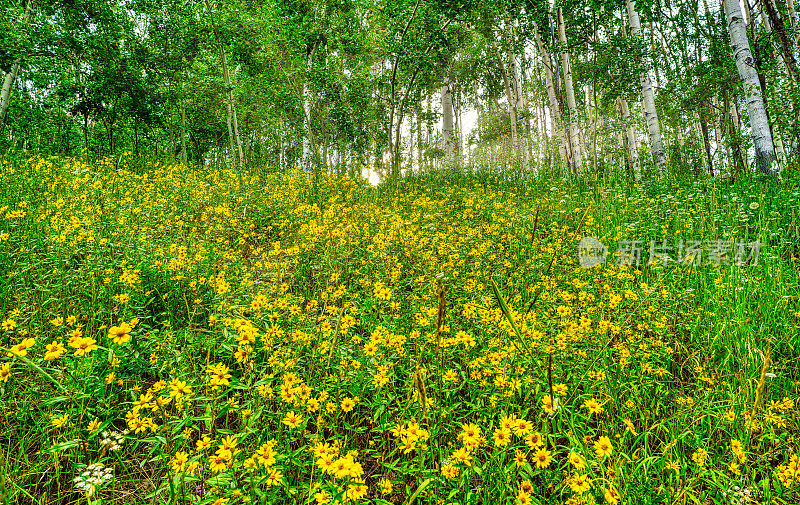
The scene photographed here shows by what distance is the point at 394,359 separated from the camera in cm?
212

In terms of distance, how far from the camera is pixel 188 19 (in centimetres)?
1019

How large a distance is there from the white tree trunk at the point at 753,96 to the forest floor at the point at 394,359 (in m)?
0.97

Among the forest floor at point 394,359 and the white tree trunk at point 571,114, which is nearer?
the forest floor at point 394,359

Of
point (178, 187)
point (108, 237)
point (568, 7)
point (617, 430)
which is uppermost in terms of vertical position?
point (568, 7)

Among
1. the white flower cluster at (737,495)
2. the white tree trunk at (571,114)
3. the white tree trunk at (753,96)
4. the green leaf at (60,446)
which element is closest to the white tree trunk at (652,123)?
the white tree trunk at (571,114)

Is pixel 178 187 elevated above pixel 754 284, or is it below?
above

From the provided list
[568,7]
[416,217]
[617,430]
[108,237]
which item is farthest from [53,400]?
[568,7]

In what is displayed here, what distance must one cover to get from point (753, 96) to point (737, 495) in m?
6.40

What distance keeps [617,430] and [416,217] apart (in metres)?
3.09

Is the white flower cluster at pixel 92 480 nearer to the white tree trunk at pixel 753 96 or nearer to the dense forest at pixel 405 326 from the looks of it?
the dense forest at pixel 405 326

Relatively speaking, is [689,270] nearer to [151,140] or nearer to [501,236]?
[501,236]

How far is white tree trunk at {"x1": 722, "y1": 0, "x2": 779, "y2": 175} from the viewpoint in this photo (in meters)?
5.35

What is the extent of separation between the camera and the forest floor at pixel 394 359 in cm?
144

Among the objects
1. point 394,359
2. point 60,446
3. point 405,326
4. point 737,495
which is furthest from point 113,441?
Result: point 737,495
